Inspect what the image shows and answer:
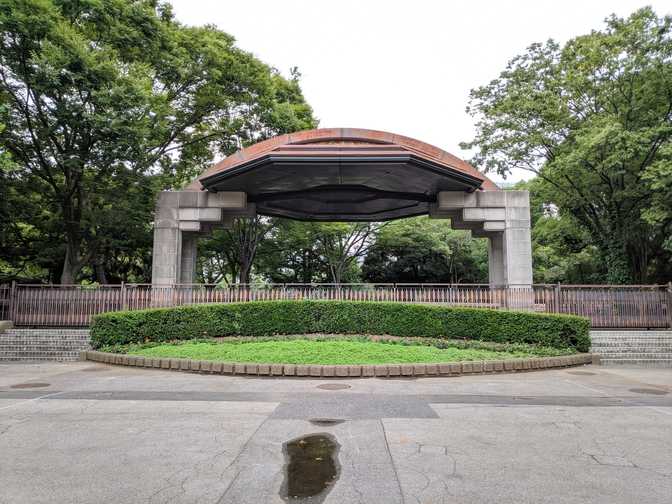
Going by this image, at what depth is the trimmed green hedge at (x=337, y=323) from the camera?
44.8ft

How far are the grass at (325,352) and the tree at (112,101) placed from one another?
8.85 metres

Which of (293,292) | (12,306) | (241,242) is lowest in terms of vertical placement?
(12,306)

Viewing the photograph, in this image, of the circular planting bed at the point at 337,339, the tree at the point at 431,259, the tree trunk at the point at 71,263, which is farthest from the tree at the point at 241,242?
the circular planting bed at the point at 337,339

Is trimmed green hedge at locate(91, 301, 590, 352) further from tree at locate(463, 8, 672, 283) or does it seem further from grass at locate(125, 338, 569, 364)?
tree at locate(463, 8, 672, 283)

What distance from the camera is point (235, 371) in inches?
419

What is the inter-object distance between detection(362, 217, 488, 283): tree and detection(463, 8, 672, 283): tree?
14.9 metres

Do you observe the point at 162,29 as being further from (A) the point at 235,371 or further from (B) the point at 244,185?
(A) the point at 235,371

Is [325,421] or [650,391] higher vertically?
[325,421]

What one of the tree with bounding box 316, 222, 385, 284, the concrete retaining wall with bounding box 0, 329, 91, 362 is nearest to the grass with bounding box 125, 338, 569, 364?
the concrete retaining wall with bounding box 0, 329, 91, 362

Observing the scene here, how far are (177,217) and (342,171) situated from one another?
7753mm

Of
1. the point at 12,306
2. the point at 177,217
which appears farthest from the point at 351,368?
the point at 12,306

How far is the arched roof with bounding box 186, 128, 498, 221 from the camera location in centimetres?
1688

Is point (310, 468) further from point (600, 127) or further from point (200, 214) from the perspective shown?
point (600, 127)

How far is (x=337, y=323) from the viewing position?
15.2 m
